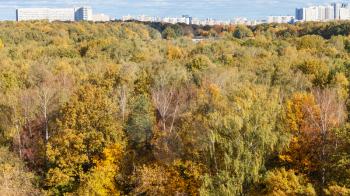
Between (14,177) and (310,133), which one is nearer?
(14,177)

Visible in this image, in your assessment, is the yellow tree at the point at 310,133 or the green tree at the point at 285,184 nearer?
the green tree at the point at 285,184

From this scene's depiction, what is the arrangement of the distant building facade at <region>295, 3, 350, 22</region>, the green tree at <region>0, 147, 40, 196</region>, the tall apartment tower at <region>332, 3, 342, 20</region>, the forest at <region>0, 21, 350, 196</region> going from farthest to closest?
1. the tall apartment tower at <region>332, 3, 342, 20</region>
2. the distant building facade at <region>295, 3, 350, 22</region>
3. the green tree at <region>0, 147, 40, 196</region>
4. the forest at <region>0, 21, 350, 196</region>

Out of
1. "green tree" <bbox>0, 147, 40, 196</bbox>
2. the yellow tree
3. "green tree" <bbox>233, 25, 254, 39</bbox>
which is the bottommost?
"green tree" <bbox>0, 147, 40, 196</bbox>

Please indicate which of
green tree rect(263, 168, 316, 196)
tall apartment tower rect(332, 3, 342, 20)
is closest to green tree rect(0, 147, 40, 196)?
green tree rect(263, 168, 316, 196)

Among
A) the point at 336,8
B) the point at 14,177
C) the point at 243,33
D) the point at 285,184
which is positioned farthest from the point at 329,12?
the point at 14,177

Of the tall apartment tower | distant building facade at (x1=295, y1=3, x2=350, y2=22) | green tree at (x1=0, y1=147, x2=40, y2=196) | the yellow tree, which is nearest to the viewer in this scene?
green tree at (x1=0, y1=147, x2=40, y2=196)

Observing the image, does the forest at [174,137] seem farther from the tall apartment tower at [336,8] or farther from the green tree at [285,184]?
the tall apartment tower at [336,8]

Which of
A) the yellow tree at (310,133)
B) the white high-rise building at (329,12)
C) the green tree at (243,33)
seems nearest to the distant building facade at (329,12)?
the white high-rise building at (329,12)

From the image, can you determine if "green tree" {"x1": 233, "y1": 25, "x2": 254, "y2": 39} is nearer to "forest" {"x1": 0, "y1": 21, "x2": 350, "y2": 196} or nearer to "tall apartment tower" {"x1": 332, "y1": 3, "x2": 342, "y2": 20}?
"forest" {"x1": 0, "y1": 21, "x2": 350, "y2": 196}

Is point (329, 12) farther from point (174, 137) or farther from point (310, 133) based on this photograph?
point (174, 137)

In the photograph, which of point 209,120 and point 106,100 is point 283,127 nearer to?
point 209,120

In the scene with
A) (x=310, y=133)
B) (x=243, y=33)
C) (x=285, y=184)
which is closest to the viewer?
(x=285, y=184)

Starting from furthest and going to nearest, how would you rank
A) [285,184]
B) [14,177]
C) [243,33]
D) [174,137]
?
[243,33]
[174,137]
[14,177]
[285,184]

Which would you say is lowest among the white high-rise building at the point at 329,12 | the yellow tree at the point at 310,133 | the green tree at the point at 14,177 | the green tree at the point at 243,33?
the green tree at the point at 14,177
